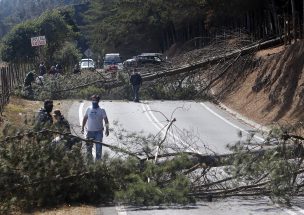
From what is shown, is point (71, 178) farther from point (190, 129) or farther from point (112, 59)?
point (112, 59)

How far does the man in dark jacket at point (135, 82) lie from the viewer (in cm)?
3334

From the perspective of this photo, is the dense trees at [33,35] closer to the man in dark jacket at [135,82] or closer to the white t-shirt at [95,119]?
the man in dark jacket at [135,82]

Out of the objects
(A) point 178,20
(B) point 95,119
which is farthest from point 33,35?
(B) point 95,119

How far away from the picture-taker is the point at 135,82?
110 ft

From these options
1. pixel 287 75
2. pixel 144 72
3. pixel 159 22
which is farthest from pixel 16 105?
pixel 159 22

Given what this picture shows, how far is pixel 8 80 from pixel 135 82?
6.08 m

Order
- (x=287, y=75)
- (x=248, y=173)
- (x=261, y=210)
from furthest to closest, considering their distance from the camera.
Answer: (x=287, y=75)
(x=248, y=173)
(x=261, y=210)

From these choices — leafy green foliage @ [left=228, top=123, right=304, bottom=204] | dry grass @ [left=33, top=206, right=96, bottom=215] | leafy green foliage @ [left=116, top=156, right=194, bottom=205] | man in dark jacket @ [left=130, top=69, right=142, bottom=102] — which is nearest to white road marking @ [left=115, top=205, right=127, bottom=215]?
leafy green foliage @ [left=116, top=156, right=194, bottom=205]

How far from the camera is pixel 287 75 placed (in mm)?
29281

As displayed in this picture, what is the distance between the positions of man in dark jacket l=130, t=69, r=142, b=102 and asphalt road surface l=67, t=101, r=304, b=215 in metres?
0.49

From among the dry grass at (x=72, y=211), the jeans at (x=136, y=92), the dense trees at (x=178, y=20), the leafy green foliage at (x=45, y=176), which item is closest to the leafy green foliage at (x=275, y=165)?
the leafy green foliage at (x=45, y=176)

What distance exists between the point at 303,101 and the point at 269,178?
13871 mm

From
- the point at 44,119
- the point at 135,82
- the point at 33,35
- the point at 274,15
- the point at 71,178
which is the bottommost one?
the point at 135,82

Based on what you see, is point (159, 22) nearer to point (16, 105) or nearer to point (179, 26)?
point (179, 26)
